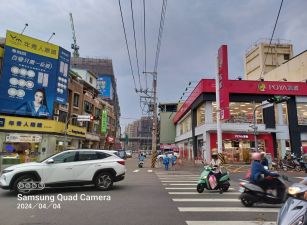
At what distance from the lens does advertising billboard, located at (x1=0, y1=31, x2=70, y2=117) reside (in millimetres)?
30422

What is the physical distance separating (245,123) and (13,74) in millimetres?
27588

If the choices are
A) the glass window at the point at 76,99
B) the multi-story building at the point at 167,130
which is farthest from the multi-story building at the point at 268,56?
the glass window at the point at 76,99

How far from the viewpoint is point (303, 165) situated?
2298 cm

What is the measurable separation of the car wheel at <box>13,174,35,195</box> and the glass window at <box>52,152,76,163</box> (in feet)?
3.50

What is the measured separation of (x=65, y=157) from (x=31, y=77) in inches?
987

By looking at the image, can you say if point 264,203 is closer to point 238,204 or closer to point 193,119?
point 238,204

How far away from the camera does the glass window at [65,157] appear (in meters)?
10.7

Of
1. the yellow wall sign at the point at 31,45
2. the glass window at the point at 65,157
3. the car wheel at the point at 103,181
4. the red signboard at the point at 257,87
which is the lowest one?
the car wheel at the point at 103,181

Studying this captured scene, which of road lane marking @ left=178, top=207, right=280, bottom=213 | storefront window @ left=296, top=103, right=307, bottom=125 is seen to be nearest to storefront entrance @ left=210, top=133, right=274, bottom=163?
storefront window @ left=296, top=103, right=307, bottom=125

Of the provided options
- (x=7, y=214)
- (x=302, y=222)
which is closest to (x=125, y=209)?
(x=7, y=214)

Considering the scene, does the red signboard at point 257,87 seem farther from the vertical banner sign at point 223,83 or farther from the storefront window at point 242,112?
the vertical banner sign at point 223,83

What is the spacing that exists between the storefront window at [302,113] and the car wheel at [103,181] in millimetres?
30370

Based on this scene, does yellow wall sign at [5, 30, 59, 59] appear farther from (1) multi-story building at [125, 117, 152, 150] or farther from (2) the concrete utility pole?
(1) multi-story building at [125, 117, 152, 150]

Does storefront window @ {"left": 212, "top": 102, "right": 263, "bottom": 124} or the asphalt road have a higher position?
storefront window @ {"left": 212, "top": 102, "right": 263, "bottom": 124}
